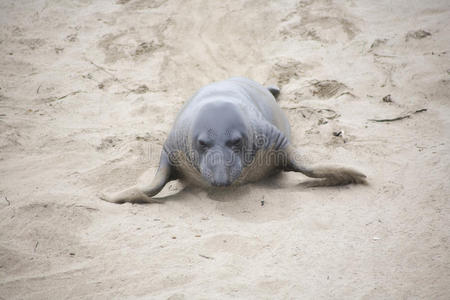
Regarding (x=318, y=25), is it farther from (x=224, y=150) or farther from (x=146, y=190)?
(x=146, y=190)

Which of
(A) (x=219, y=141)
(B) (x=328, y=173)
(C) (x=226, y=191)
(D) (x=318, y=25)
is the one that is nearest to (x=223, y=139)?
(A) (x=219, y=141)

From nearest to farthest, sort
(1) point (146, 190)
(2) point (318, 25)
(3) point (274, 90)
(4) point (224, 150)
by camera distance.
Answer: (4) point (224, 150) → (1) point (146, 190) → (3) point (274, 90) → (2) point (318, 25)

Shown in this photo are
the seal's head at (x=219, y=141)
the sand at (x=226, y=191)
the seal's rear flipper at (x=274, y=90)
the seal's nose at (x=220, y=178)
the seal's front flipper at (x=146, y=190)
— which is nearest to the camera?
the sand at (x=226, y=191)

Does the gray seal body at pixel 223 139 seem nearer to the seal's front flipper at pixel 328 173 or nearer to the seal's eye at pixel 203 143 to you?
the seal's eye at pixel 203 143

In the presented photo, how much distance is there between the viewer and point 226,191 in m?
3.36

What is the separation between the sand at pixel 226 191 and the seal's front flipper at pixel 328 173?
96 mm

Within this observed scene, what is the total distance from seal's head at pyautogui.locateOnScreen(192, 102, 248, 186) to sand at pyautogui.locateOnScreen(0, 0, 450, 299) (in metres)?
0.27

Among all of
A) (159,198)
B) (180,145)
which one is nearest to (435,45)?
(180,145)

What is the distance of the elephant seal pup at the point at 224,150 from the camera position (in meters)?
3.12

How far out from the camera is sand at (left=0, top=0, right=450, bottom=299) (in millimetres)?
2232

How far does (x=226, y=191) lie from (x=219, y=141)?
462mm

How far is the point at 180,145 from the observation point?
353cm

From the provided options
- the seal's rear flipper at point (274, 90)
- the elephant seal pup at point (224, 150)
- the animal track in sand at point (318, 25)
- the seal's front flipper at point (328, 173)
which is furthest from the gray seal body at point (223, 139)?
the animal track in sand at point (318, 25)

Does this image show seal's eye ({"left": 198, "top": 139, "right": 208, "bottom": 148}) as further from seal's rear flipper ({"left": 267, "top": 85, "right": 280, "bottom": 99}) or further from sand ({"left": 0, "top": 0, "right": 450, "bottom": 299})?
seal's rear flipper ({"left": 267, "top": 85, "right": 280, "bottom": 99})
